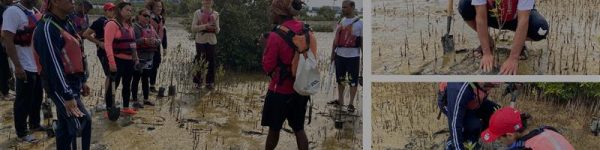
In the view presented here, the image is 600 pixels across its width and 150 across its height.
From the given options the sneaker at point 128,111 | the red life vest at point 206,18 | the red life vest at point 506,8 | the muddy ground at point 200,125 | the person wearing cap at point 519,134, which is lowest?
the muddy ground at point 200,125

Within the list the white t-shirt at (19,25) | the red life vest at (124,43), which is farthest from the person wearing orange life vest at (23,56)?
the red life vest at (124,43)

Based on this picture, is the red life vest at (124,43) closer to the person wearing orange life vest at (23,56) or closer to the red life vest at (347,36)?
the person wearing orange life vest at (23,56)

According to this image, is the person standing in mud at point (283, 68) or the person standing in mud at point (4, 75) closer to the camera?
the person standing in mud at point (283, 68)

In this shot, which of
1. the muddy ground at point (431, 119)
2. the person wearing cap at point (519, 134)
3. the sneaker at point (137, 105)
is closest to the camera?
the person wearing cap at point (519, 134)

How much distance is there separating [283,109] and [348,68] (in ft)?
7.35

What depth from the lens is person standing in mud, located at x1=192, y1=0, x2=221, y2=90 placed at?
7.69 m

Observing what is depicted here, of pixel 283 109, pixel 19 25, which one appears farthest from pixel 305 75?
pixel 19 25

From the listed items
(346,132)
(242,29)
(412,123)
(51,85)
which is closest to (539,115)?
(412,123)

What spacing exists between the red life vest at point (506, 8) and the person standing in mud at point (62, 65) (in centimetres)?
292

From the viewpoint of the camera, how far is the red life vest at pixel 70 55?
4227 millimetres

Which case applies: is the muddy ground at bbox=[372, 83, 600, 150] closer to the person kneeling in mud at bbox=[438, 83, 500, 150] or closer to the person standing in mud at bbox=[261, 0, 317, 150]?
the person kneeling in mud at bbox=[438, 83, 500, 150]

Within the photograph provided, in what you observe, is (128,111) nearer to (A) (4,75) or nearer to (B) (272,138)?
(A) (4,75)

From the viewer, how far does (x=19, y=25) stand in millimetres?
5277

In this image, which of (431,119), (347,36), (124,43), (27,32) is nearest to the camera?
(431,119)
